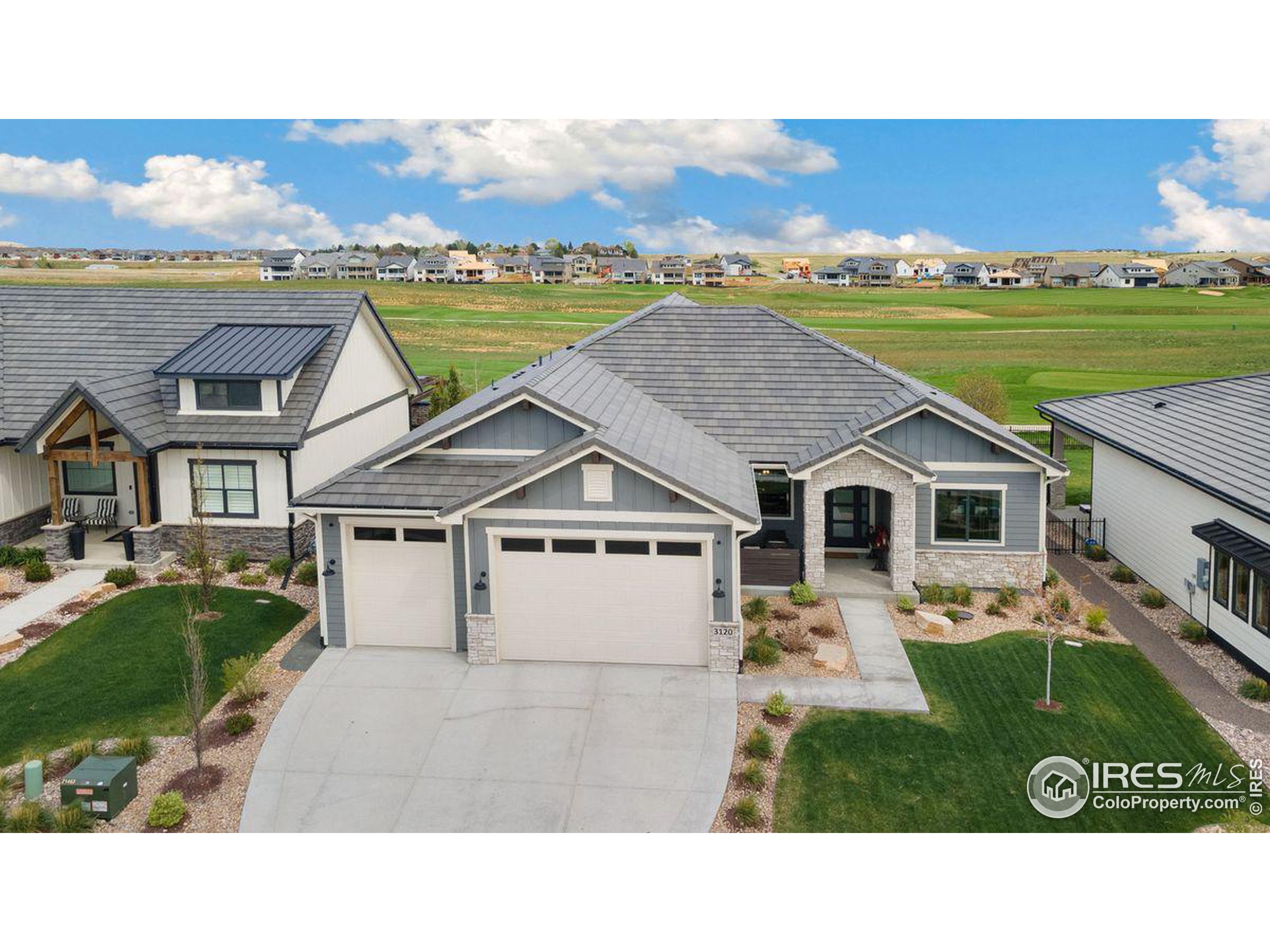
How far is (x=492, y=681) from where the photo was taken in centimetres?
1491

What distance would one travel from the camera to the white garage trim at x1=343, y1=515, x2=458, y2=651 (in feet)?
51.6

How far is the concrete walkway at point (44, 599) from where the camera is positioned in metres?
17.8

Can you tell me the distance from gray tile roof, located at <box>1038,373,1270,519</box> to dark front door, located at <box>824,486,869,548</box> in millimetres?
5672

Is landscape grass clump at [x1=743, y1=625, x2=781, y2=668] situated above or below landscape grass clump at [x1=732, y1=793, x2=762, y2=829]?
above

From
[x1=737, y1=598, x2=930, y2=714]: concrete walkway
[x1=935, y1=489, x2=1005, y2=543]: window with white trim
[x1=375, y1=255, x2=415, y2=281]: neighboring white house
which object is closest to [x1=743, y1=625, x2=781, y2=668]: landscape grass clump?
[x1=737, y1=598, x2=930, y2=714]: concrete walkway

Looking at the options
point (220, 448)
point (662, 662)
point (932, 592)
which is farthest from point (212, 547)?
point (932, 592)

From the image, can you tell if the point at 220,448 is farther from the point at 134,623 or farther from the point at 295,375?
the point at 134,623

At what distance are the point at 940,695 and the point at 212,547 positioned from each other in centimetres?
1577

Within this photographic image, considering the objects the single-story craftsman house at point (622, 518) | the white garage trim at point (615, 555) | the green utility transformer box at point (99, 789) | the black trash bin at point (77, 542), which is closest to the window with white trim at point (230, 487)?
the black trash bin at point (77, 542)

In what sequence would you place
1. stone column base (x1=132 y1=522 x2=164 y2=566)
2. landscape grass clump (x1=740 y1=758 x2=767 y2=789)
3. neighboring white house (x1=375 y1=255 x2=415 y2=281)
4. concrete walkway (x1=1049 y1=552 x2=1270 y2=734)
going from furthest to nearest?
1. neighboring white house (x1=375 y1=255 x2=415 y2=281)
2. stone column base (x1=132 y1=522 x2=164 y2=566)
3. concrete walkway (x1=1049 y1=552 x2=1270 y2=734)
4. landscape grass clump (x1=740 y1=758 x2=767 y2=789)

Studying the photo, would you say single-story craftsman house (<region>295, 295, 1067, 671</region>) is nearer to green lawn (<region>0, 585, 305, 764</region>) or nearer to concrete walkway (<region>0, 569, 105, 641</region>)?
green lawn (<region>0, 585, 305, 764</region>)

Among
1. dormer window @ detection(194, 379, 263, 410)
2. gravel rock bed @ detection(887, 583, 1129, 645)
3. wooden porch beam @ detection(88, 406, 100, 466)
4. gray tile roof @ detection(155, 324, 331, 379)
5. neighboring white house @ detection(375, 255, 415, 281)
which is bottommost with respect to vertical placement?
gravel rock bed @ detection(887, 583, 1129, 645)

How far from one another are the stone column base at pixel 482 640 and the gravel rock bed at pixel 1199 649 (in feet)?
37.7

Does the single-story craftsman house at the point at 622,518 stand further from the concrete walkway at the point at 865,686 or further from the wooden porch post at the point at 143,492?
the wooden porch post at the point at 143,492
